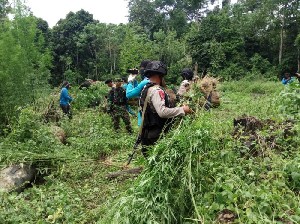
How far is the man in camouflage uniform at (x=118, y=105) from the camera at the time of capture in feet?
30.4

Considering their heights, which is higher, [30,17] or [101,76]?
[30,17]

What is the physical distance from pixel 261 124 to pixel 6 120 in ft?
22.6

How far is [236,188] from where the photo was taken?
3018 mm

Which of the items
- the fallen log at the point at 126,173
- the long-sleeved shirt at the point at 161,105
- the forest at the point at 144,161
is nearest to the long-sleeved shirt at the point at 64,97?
the forest at the point at 144,161

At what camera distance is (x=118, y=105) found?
9.36 meters

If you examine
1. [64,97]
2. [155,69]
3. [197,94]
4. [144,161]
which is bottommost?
[144,161]

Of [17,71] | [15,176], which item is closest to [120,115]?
[17,71]

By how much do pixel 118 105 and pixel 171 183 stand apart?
632cm

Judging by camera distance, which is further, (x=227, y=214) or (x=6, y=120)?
(x=6, y=120)

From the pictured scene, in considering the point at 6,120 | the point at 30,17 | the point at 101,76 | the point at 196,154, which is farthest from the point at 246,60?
the point at 196,154

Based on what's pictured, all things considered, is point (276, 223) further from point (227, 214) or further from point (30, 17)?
point (30, 17)

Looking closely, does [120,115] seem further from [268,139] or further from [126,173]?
[268,139]

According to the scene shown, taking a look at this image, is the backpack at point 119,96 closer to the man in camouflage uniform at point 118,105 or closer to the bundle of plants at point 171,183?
the man in camouflage uniform at point 118,105

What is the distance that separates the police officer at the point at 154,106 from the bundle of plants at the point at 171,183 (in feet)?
1.75
